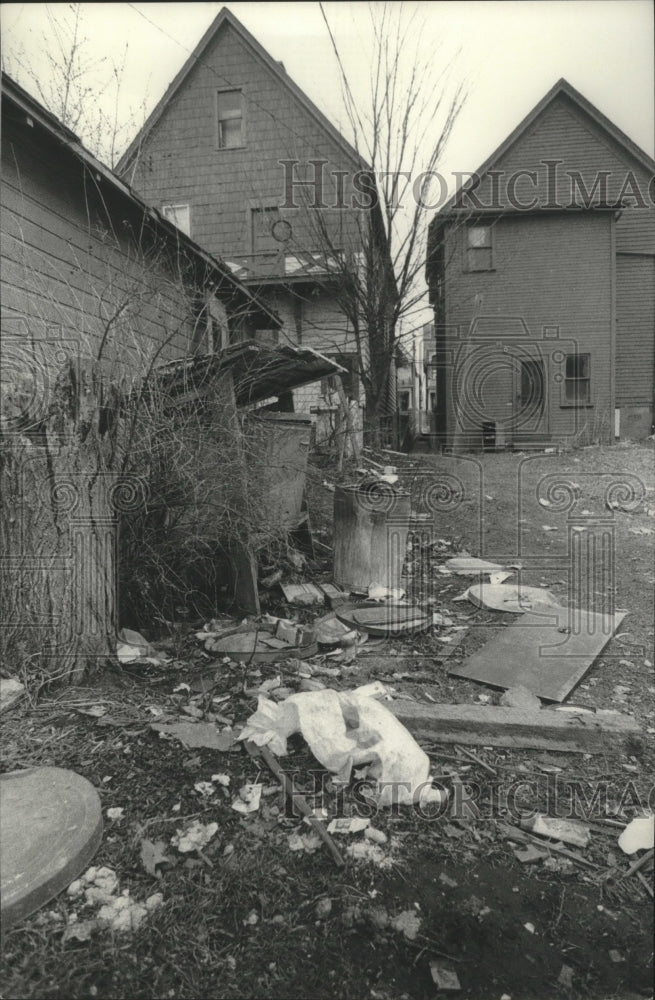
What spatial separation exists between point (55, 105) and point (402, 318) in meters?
7.49

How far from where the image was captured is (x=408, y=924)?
1977 millimetres

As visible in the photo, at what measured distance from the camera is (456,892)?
2.13 meters

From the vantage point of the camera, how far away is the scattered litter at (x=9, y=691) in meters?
3.30

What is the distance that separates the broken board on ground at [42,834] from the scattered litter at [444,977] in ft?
4.18

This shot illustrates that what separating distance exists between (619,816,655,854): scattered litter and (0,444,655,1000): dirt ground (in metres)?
0.05

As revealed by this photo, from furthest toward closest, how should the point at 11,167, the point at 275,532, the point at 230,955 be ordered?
the point at 11,167 < the point at 275,532 < the point at 230,955

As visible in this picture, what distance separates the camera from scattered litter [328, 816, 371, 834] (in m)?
2.42

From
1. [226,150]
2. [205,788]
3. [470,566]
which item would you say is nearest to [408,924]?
[205,788]

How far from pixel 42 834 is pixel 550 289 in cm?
1784

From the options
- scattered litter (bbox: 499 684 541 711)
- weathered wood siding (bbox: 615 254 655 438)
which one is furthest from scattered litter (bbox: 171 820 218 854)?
weathered wood siding (bbox: 615 254 655 438)

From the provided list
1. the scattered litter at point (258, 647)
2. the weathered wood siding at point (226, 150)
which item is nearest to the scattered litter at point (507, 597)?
the scattered litter at point (258, 647)

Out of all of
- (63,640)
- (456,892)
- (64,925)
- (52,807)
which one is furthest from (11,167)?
(456,892)

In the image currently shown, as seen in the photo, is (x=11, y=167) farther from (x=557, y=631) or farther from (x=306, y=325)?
(x=306, y=325)

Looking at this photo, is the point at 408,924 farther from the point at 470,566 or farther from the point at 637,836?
the point at 470,566
